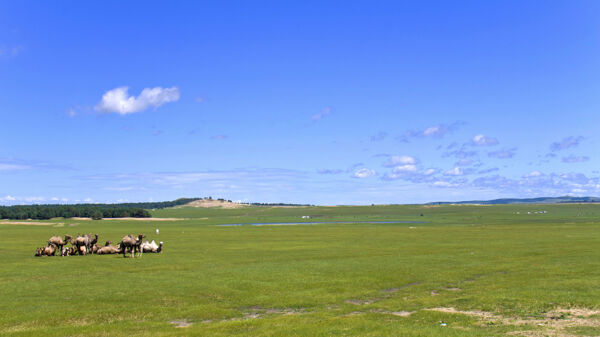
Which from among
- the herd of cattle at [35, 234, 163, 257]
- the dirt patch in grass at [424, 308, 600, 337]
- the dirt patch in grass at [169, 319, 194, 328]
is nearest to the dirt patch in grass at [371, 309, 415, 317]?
the dirt patch in grass at [424, 308, 600, 337]

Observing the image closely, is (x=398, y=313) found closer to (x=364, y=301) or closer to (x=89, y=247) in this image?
(x=364, y=301)

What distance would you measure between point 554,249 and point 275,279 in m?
30.5

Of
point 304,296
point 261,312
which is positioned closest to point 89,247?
point 304,296

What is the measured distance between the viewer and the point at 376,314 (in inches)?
779

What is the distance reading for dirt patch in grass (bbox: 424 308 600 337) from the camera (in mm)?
16438

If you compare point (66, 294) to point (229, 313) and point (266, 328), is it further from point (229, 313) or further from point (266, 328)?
point (266, 328)

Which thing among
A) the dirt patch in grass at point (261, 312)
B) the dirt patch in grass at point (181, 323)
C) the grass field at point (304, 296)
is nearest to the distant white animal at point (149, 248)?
the grass field at point (304, 296)

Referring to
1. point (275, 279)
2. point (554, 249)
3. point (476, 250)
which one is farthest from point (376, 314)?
point (554, 249)

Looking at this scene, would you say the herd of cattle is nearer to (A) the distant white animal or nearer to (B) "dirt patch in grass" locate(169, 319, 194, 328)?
(A) the distant white animal

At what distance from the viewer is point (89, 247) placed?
45469mm

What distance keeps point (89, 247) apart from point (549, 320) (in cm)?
3906

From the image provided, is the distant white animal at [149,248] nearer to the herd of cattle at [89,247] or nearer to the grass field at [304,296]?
the herd of cattle at [89,247]

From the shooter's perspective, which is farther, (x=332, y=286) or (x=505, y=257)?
(x=505, y=257)

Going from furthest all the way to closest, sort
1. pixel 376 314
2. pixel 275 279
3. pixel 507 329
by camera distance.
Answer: pixel 275 279 → pixel 376 314 → pixel 507 329
